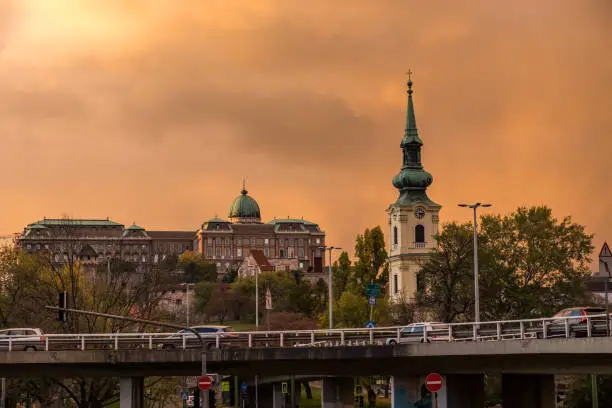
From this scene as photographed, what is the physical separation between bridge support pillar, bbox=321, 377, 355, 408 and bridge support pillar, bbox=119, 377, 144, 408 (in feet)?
68.6

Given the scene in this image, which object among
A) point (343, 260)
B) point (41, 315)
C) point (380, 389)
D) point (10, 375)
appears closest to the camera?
point (10, 375)

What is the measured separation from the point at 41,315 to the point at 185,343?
110ft

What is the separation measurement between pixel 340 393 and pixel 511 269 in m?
27.9

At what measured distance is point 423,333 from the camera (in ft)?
204

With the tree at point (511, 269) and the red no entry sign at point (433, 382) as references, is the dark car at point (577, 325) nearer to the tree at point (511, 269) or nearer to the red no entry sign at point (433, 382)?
the red no entry sign at point (433, 382)

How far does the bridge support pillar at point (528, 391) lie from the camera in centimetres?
6234

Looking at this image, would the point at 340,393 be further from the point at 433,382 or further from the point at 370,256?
the point at 370,256

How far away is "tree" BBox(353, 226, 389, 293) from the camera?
188 metres

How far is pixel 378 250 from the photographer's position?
192 m

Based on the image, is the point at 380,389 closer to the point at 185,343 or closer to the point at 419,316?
the point at 419,316

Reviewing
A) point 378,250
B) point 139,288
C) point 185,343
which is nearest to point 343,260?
point 378,250

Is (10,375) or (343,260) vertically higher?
(343,260)

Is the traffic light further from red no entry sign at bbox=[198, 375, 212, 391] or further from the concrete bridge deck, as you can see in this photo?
red no entry sign at bbox=[198, 375, 212, 391]

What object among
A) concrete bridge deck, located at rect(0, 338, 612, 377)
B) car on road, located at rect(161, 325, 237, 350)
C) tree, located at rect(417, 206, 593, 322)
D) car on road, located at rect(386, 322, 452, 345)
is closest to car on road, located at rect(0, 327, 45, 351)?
concrete bridge deck, located at rect(0, 338, 612, 377)
